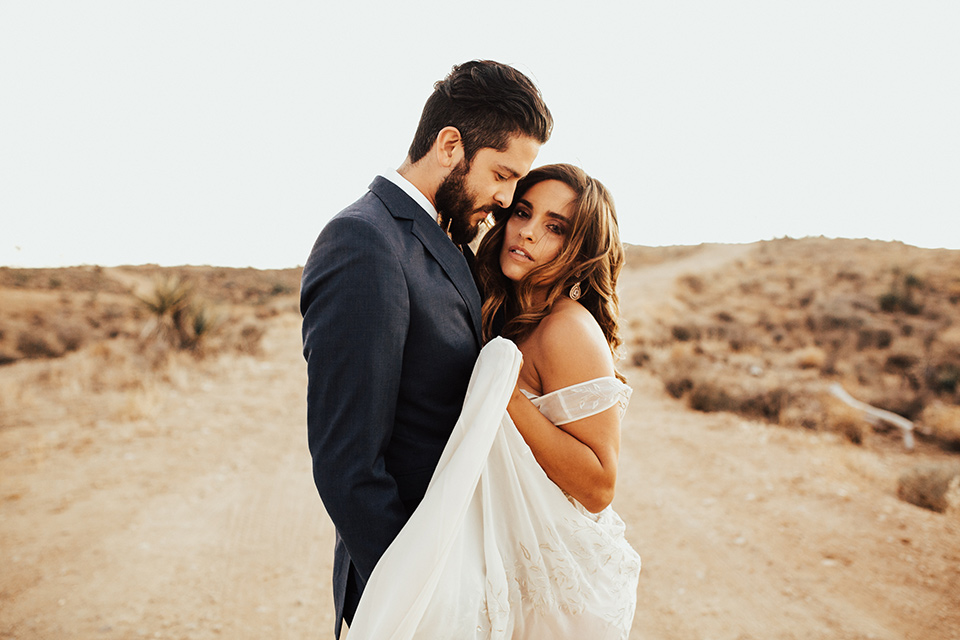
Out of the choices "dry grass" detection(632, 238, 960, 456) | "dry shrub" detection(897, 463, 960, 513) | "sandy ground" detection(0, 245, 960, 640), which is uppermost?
"dry grass" detection(632, 238, 960, 456)

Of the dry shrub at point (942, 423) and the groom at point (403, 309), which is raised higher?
the groom at point (403, 309)

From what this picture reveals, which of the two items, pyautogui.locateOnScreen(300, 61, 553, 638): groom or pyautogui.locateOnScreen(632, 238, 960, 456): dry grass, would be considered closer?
pyautogui.locateOnScreen(300, 61, 553, 638): groom

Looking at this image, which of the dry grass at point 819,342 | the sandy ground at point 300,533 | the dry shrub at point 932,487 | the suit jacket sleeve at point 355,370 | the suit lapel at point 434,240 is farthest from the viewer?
the dry grass at point 819,342

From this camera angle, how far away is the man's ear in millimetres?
1781

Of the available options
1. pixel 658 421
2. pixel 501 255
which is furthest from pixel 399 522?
pixel 658 421

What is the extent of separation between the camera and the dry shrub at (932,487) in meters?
5.11

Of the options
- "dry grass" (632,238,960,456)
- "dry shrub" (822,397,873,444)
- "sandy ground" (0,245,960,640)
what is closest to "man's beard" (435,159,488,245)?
"sandy ground" (0,245,960,640)

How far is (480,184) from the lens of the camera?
184 centimetres

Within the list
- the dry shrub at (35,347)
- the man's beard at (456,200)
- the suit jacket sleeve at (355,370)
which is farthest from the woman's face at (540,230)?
the dry shrub at (35,347)

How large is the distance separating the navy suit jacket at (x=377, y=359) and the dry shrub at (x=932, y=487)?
5.96 m

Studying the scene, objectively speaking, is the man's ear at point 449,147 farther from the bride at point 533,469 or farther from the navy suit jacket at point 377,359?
the bride at point 533,469

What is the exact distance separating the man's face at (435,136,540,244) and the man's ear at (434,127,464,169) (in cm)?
2

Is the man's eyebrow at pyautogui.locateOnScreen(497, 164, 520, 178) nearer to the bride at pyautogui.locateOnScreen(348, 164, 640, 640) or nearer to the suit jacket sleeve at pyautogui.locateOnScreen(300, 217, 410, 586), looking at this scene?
the bride at pyautogui.locateOnScreen(348, 164, 640, 640)

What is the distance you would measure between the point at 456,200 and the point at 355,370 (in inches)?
30.8
